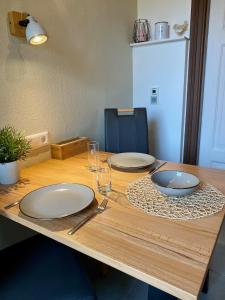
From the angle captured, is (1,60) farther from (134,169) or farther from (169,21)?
(169,21)

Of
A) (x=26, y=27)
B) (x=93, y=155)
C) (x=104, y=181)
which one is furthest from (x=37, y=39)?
(x=104, y=181)

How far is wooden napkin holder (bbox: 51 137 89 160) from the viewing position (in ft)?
4.64

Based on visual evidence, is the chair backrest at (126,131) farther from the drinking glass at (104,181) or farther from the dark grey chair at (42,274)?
the dark grey chair at (42,274)

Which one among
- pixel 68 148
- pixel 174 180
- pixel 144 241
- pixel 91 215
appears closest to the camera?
pixel 144 241

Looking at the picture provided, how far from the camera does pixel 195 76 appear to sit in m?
1.89

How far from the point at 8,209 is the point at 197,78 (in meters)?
1.69

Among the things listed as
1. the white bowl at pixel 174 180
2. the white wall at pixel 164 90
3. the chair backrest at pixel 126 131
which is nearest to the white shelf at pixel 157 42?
the white wall at pixel 164 90

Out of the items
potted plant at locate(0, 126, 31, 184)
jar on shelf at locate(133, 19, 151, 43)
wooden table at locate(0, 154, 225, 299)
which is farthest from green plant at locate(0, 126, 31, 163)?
jar on shelf at locate(133, 19, 151, 43)

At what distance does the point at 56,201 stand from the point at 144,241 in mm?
390

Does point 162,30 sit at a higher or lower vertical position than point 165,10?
lower

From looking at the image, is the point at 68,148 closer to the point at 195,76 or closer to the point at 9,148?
the point at 9,148

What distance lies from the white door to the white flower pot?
5.13 ft

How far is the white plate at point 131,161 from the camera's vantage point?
121 centimetres

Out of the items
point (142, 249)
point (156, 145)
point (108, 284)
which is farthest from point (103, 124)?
point (142, 249)
